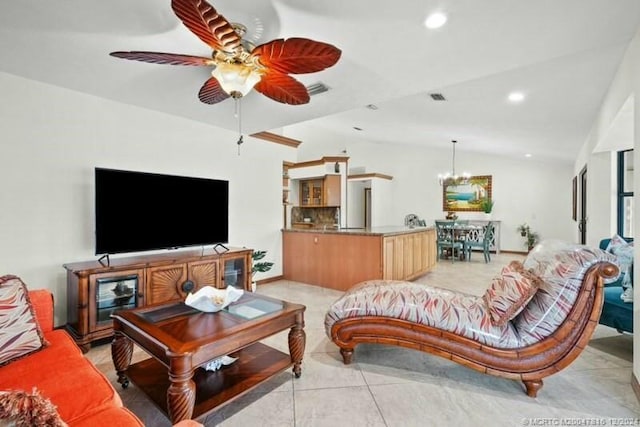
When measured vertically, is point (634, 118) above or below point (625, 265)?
above

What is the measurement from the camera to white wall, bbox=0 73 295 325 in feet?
8.66

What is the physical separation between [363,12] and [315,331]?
8.71 feet

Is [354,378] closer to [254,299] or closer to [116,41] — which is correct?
[254,299]

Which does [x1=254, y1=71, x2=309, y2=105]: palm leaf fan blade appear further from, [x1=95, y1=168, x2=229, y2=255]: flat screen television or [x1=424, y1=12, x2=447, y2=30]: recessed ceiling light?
[x1=95, y1=168, x2=229, y2=255]: flat screen television

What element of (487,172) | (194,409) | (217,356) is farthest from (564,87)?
(487,172)

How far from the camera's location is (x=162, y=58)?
1.81m

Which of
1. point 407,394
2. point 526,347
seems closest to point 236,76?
point 407,394

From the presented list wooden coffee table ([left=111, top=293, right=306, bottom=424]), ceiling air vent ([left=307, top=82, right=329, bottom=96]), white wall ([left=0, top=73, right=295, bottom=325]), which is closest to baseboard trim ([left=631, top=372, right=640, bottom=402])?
wooden coffee table ([left=111, top=293, right=306, bottom=424])

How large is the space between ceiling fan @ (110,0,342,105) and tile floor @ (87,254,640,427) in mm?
2021

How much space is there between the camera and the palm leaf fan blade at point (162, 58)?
5.72 feet

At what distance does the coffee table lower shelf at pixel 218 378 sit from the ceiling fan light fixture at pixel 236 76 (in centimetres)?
183

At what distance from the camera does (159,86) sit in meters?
2.89

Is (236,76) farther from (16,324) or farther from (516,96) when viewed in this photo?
(516,96)

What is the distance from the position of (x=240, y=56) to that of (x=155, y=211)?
1.97 meters
